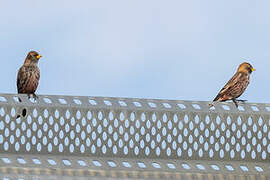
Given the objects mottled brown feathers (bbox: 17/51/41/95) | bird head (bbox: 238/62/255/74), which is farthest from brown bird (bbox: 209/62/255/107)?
mottled brown feathers (bbox: 17/51/41/95)

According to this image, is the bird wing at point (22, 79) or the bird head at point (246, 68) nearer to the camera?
the bird wing at point (22, 79)

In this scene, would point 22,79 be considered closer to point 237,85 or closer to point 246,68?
point 237,85

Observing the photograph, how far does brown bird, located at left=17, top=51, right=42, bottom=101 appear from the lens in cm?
498

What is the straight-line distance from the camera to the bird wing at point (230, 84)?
16.4 ft

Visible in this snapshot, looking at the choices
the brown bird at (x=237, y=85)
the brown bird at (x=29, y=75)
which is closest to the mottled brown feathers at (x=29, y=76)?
the brown bird at (x=29, y=75)

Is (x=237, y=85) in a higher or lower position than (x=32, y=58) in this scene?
lower

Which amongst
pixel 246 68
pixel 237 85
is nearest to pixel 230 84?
pixel 237 85

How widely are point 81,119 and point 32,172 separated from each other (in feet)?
1.37

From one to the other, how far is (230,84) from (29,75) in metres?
1.65

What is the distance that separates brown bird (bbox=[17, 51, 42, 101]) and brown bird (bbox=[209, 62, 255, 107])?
4.87ft

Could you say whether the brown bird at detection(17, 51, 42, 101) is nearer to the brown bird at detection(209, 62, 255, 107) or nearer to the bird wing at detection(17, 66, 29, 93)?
the bird wing at detection(17, 66, 29, 93)

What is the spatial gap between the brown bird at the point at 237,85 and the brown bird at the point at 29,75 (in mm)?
1485

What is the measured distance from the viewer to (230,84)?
5.07 m

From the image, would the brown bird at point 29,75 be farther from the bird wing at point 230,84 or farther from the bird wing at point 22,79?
the bird wing at point 230,84
